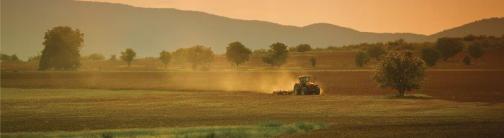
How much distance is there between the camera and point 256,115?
152ft

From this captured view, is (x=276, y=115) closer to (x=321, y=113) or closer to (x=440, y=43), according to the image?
(x=321, y=113)

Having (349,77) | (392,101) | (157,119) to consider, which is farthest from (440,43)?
(157,119)

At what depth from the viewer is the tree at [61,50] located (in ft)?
498

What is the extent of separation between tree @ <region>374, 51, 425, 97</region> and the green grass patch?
103ft

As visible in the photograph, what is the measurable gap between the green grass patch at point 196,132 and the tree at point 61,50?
393 feet

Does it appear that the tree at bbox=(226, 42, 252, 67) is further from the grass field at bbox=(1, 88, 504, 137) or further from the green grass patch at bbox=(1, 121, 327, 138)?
the green grass patch at bbox=(1, 121, 327, 138)

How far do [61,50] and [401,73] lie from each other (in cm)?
10074

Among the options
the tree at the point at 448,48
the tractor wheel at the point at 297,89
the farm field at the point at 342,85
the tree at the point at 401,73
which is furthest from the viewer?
the tree at the point at 448,48

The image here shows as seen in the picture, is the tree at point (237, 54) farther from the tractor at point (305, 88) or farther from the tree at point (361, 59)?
the tractor at point (305, 88)

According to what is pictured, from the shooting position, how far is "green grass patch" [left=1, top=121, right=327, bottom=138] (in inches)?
1342

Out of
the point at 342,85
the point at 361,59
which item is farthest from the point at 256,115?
the point at 361,59

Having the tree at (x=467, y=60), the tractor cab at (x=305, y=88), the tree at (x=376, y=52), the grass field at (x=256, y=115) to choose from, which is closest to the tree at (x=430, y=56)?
the tree at (x=467, y=60)

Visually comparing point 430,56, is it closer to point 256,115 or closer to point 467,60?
point 467,60

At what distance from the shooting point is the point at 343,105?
179 feet
